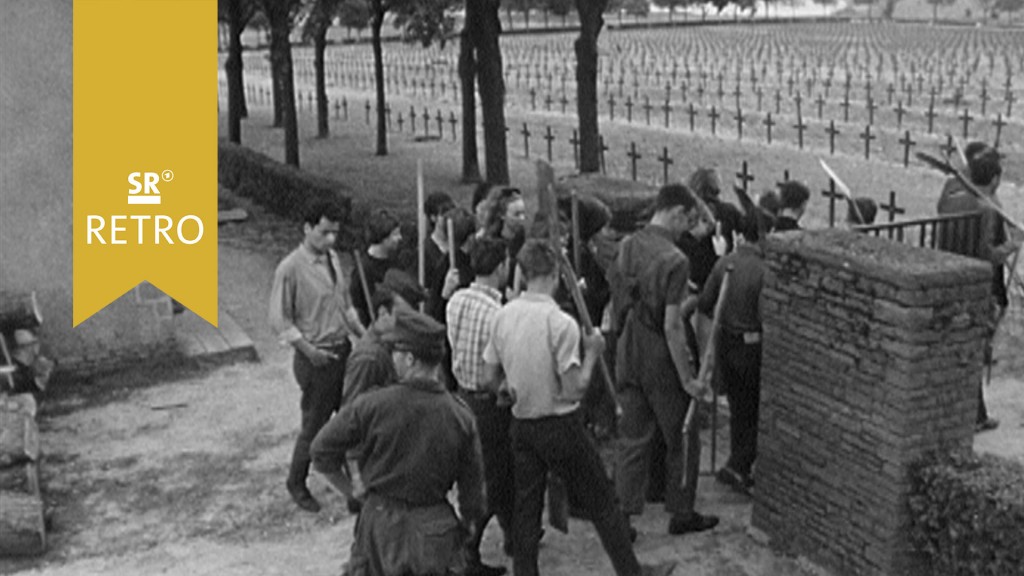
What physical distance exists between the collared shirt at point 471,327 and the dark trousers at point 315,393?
1.53 meters

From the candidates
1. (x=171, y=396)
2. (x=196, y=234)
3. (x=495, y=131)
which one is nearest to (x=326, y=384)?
(x=171, y=396)

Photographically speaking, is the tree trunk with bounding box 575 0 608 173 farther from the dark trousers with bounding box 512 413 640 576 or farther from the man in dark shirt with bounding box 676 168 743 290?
the dark trousers with bounding box 512 413 640 576

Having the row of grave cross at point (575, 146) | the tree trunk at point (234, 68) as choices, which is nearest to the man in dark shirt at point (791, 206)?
the row of grave cross at point (575, 146)

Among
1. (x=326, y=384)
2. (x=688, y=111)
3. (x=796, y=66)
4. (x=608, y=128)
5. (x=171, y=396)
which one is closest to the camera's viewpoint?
(x=326, y=384)

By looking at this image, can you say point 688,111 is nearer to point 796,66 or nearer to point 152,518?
point 796,66

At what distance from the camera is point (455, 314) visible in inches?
249

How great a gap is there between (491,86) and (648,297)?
1408 cm

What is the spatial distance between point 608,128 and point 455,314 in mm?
25717

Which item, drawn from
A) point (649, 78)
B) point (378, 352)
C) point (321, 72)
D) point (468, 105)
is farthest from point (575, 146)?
point (649, 78)

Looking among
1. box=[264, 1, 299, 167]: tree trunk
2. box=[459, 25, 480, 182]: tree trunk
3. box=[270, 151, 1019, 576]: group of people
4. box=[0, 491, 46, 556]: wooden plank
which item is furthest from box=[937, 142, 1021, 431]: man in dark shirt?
box=[264, 1, 299, 167]: tree trunk

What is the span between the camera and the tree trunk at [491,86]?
65.9 ft

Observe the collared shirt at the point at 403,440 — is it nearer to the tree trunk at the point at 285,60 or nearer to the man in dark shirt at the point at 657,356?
the man in dark shirt at the point at 657,356

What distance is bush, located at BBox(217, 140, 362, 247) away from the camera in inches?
659

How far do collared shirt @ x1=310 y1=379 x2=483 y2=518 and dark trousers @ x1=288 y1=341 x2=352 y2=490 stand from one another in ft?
8.44
